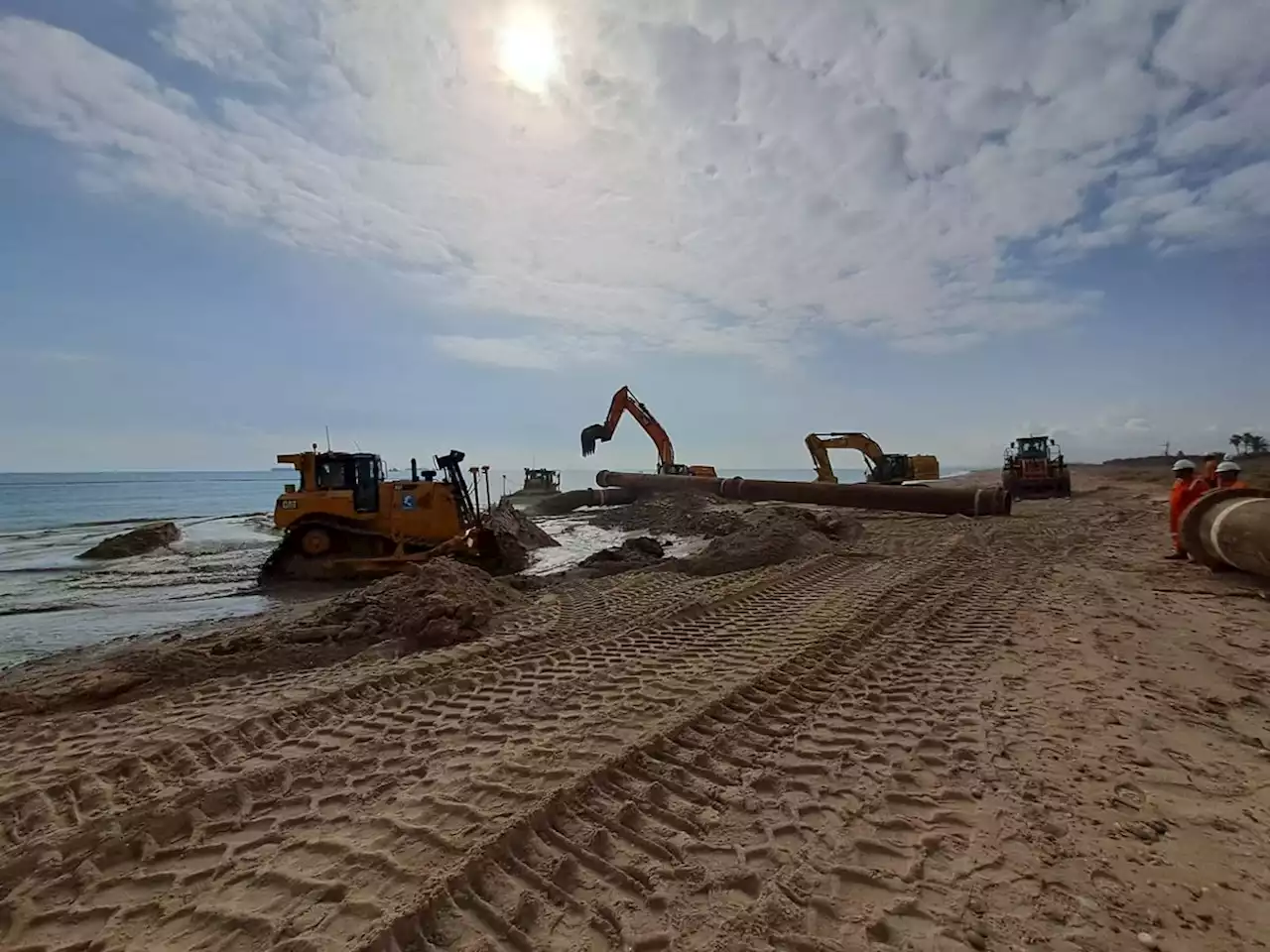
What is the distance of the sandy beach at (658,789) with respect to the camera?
94.6 inches

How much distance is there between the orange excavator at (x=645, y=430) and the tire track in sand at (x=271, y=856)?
23694 mm

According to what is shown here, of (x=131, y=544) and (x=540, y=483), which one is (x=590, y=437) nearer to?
(x=540, y=483)

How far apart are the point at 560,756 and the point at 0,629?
1021 centimetres

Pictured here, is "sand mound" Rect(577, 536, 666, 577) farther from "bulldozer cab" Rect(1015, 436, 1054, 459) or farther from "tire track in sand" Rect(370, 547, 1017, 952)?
"bulldozer cab" Rect(1015, 436, 1054, 459)

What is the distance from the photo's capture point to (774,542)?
11.9 metres

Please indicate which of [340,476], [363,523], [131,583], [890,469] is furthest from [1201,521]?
[890,469]

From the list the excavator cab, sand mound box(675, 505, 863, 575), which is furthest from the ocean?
the excavator cab

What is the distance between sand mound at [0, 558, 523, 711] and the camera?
548 centimetres

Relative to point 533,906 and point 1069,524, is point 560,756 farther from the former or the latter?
point 1069,524

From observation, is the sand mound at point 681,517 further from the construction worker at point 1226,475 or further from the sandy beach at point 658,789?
the sandy beach at point 658,789

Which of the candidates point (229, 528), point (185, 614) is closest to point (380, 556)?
point (185, 614)

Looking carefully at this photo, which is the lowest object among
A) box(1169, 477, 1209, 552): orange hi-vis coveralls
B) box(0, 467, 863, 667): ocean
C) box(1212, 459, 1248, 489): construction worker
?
Answer: box(0, 467, 863, 667): ocean

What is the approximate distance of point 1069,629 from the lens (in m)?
6.21

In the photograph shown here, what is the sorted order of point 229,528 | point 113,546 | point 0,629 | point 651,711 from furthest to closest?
point 229,528 < point 113,546 < point 0,629 < point 651,711
